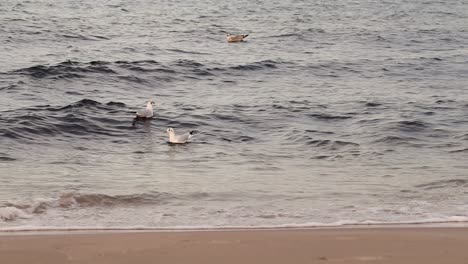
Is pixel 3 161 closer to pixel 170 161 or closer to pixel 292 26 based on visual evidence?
pixel 170 161

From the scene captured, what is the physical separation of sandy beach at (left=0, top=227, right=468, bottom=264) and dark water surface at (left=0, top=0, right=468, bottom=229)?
1.34 feet

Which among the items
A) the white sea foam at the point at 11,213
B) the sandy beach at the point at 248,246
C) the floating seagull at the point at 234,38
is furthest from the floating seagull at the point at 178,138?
the floating seagull at the point at 234,38

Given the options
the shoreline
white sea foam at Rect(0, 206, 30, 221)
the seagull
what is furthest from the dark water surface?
the seagull

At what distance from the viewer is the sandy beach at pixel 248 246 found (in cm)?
570

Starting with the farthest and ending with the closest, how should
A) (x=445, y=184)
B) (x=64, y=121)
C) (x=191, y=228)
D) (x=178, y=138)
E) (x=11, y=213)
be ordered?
(x=64, y=121)
(x=178, y=138)
(x=445, y=184)
(x=11, y=213)
(x=191, y=228)

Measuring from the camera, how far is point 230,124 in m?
12.6

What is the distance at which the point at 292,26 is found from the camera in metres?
26.8

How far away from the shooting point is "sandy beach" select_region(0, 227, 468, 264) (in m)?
5.70

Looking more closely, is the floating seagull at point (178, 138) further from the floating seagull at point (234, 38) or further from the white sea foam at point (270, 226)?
the floating seagull at point (234, 38)

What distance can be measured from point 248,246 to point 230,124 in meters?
6.63

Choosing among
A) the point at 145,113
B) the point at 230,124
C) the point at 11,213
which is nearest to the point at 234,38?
the point at 145,113

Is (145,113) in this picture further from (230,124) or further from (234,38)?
(234,38)

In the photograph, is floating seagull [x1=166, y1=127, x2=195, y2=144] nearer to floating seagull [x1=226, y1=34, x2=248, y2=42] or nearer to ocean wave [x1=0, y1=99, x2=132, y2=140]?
ocean wave [x1=0, y1=99, x2=132, y2=140]

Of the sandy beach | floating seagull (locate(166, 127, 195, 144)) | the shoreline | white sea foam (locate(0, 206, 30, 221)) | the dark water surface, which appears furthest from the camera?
floating seagull (locate(166, 127, 195, 144))
